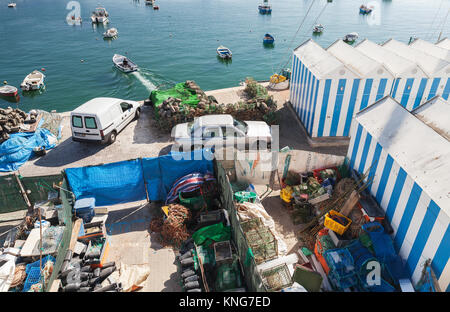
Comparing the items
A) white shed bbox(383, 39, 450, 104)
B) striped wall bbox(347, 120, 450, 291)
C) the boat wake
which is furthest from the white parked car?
the boat wake

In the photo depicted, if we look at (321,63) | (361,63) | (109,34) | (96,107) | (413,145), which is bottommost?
(109,34)

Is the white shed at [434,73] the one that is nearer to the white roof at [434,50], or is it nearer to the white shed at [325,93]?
the white roof at [434,50]

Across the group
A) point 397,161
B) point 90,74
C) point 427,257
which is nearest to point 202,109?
point 397,161

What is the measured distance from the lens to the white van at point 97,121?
48.3ft

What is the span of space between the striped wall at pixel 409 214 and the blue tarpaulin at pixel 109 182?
833 centimetres

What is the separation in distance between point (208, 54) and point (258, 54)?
808 centimetres

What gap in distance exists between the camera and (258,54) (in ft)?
158

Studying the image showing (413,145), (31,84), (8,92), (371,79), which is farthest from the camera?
(31,84)

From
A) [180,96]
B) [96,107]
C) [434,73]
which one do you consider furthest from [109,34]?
[434,73]

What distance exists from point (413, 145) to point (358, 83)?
6.19 metres

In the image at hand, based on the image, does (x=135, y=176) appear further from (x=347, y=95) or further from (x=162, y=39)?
(x=162, y=39)

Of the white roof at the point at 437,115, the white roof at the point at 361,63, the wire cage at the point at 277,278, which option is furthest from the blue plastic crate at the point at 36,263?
the white roof at the point at 361,63

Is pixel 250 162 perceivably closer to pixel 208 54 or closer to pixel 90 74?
pixel 90 74

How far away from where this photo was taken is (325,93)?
14453 millimetres
